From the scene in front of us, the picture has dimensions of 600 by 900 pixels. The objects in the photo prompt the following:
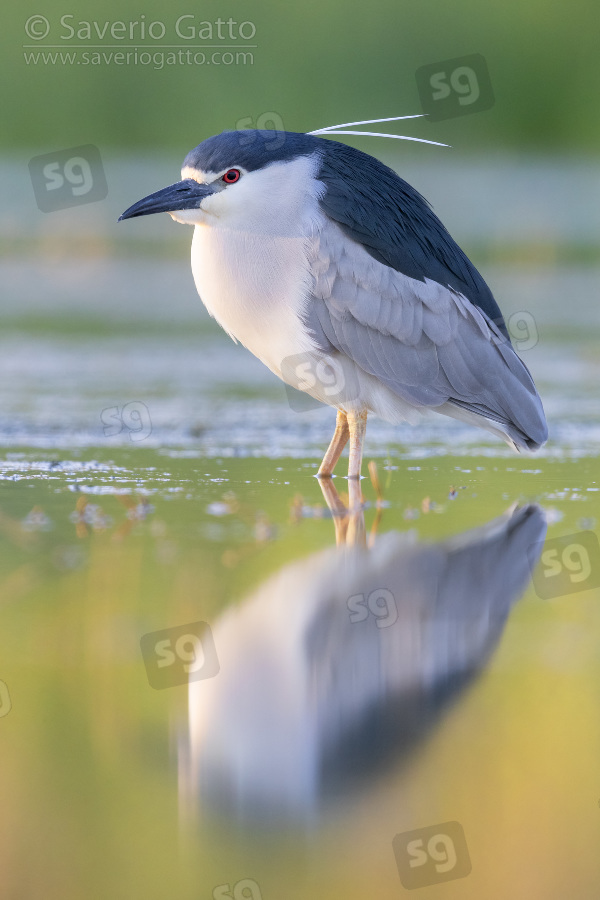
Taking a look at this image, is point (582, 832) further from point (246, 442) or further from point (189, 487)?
point (246, 442)

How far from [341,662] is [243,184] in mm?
2251

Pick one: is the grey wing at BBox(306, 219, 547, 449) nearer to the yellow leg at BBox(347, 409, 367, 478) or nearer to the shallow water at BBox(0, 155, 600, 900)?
the yellow leg at BBox(347, 409, 367, 478)

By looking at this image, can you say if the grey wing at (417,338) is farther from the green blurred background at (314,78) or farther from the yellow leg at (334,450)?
the green blurred background at (314,78)

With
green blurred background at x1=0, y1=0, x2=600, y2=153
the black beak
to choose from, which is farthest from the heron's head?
green blurred background at x1=0, y1=0, x2=600, y2=153

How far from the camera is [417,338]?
518 centimetres

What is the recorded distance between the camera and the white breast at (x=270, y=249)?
4902 mm

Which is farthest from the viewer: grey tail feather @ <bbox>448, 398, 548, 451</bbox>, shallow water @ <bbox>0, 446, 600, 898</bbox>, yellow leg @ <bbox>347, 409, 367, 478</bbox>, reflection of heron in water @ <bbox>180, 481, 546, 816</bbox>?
grey tail feather @ <bbox>448, 398, 548, 451</bbox>

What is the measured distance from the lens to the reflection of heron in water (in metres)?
2.77

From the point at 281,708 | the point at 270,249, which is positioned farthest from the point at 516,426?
the point at 281,708

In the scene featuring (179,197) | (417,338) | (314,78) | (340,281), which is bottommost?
(417,338)

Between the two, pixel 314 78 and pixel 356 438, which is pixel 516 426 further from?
pixel 314 78

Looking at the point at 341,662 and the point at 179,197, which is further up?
the point at 179,197

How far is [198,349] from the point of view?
8.89 metres

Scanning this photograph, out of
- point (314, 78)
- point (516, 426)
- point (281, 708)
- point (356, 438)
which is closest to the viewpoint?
point (281, 708)
